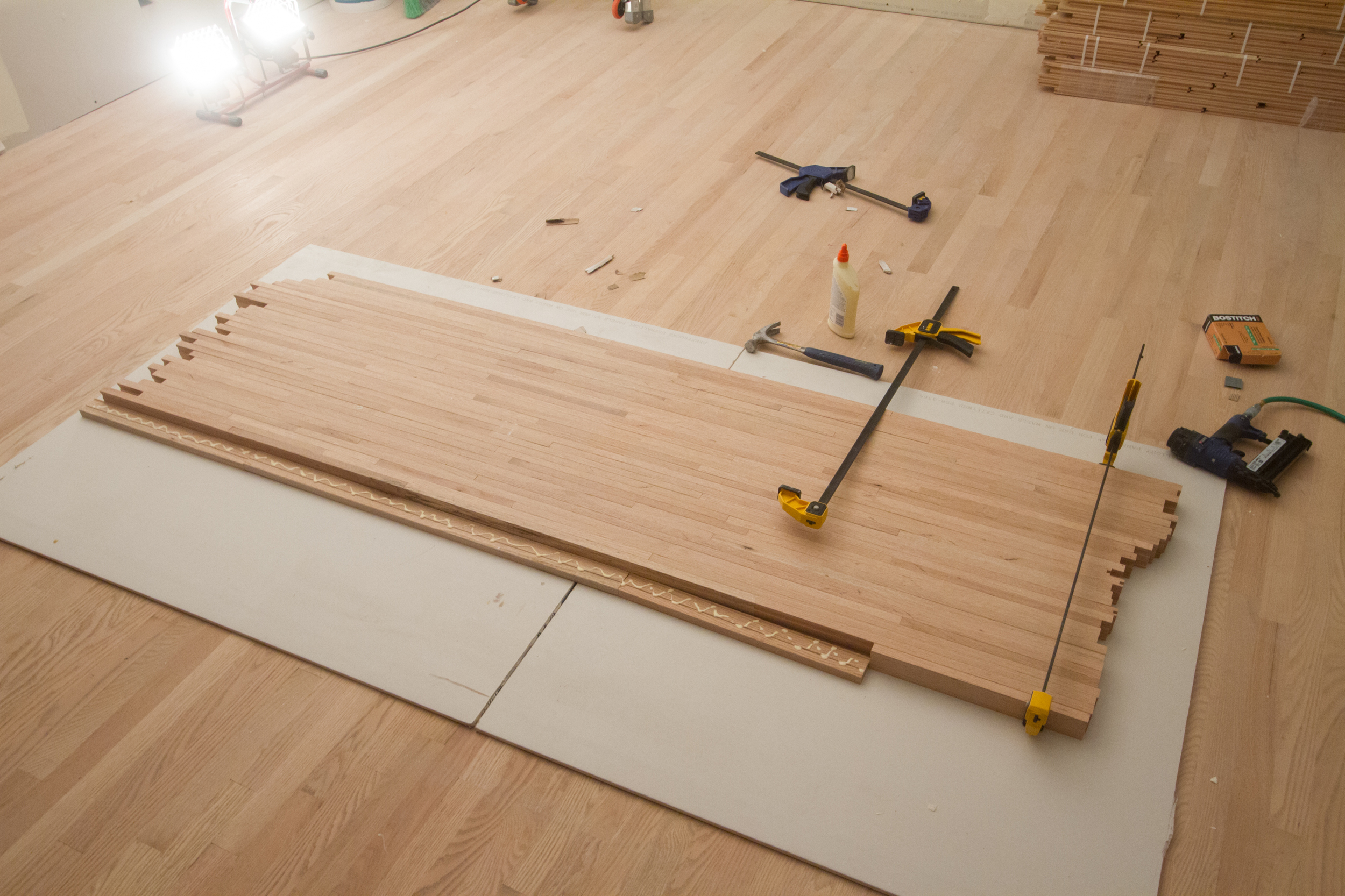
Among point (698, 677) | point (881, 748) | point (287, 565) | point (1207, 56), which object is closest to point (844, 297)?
point (698, 677)

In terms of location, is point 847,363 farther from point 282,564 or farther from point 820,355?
point 282,564

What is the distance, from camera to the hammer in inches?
115

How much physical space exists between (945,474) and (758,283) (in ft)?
3.93

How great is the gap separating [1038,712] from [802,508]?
28.4 inches

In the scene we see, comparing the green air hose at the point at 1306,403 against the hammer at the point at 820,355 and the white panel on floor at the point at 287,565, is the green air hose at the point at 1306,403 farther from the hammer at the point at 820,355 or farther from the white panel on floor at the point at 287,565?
the white panel on floor at the point at 287,565

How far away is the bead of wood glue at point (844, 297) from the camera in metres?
2.92

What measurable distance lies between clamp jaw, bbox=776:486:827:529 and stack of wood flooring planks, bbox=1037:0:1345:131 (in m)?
3.12

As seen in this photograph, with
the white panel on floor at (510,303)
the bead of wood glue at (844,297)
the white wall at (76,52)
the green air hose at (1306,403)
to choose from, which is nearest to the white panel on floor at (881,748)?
the green air hose at (1306,403)

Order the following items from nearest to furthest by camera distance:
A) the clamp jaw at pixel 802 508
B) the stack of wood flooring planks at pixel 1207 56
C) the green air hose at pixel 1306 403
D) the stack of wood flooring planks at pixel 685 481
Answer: the stack of wood flooring planks at pixel 685 481 < the clamp jaw at pixel 802 508 < the green air hose at pixel 1306 403 < the stack of wood flooring planks at pixel 1207 56

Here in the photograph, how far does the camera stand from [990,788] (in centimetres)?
196

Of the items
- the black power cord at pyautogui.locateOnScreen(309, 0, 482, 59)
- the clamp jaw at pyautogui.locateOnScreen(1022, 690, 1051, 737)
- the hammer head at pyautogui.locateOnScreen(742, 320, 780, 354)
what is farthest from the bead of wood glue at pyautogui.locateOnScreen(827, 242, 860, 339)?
the black power cord at pyautogui.locateOnScreen(309, 0, 482, 59)

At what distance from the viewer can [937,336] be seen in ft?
9.80

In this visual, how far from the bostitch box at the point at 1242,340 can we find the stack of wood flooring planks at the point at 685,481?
75 cm

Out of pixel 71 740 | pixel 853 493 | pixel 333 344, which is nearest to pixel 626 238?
pixel 333 344
